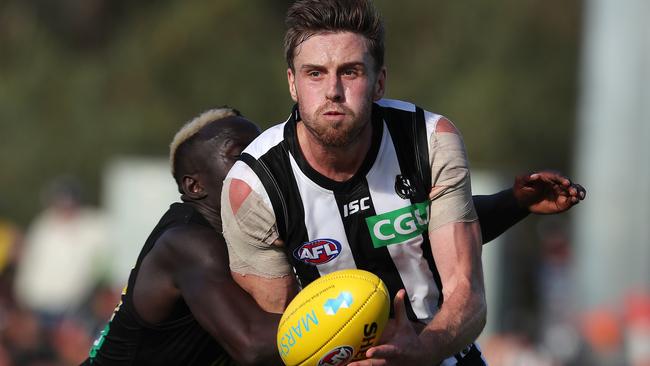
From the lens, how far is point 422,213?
6.04 meters

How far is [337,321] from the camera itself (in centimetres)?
552

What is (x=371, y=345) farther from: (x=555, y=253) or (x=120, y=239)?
(x=555, y=253)

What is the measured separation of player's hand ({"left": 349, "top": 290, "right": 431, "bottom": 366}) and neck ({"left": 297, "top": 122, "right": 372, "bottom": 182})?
72cm

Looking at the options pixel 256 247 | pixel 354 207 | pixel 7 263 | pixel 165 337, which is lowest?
pixel 7 263

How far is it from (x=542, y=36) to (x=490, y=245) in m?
12.2

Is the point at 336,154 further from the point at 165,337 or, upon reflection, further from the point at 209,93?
the point at 209,93

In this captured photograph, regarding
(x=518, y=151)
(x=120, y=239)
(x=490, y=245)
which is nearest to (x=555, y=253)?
(x=518, y=151)

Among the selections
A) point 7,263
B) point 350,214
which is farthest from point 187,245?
point 7,263

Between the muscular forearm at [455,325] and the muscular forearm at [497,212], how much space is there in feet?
3.10

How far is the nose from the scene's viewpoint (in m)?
5.71

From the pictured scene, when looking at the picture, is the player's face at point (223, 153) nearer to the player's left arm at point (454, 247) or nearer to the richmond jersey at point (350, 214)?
the richmond jersey at point (350, 214)

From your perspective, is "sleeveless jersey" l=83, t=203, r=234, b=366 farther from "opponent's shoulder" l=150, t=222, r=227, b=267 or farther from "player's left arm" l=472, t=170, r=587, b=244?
"player's left arm" l=472, t=170, r=587, b=244

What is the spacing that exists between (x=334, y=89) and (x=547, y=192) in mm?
1412

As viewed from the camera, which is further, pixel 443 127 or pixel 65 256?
pixel 65 256
